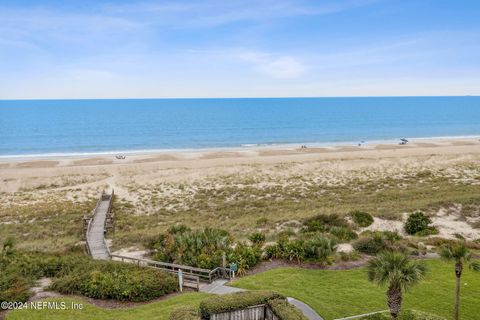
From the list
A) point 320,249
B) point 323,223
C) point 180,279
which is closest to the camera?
point 180,279

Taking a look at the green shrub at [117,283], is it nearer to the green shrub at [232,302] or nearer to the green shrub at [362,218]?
the green shrub at [232,302]

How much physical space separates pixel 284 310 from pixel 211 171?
3682 centimetres

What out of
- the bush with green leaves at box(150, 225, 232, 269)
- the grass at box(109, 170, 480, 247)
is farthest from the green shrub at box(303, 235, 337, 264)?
the grass at box(109, 170, 480, 247)

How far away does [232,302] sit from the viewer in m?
13.9

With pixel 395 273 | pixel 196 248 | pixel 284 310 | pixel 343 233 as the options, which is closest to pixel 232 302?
pixel 284 310

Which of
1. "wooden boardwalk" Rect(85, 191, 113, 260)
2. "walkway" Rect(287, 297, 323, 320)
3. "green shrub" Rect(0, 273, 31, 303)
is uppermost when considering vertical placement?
"green shrub" Rect(0, 273, 31, 303)

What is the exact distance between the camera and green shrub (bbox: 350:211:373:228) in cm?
2667

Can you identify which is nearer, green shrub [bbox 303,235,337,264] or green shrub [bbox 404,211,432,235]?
green shrub [bbox 303,235,337,264]

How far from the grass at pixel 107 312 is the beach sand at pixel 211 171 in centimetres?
1616

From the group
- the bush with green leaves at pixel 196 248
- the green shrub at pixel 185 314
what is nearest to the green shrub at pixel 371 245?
the bush with green leaves at pixel 196 248

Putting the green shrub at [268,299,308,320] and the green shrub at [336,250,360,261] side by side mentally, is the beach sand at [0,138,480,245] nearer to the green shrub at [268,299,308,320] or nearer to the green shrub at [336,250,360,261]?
the green shrub at [336,250,360,261]

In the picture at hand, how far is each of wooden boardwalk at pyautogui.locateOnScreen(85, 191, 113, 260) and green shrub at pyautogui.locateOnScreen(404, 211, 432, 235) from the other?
19.1 m

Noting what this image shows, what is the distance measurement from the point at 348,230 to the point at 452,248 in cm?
1098

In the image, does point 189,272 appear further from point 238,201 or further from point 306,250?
point 238,201
